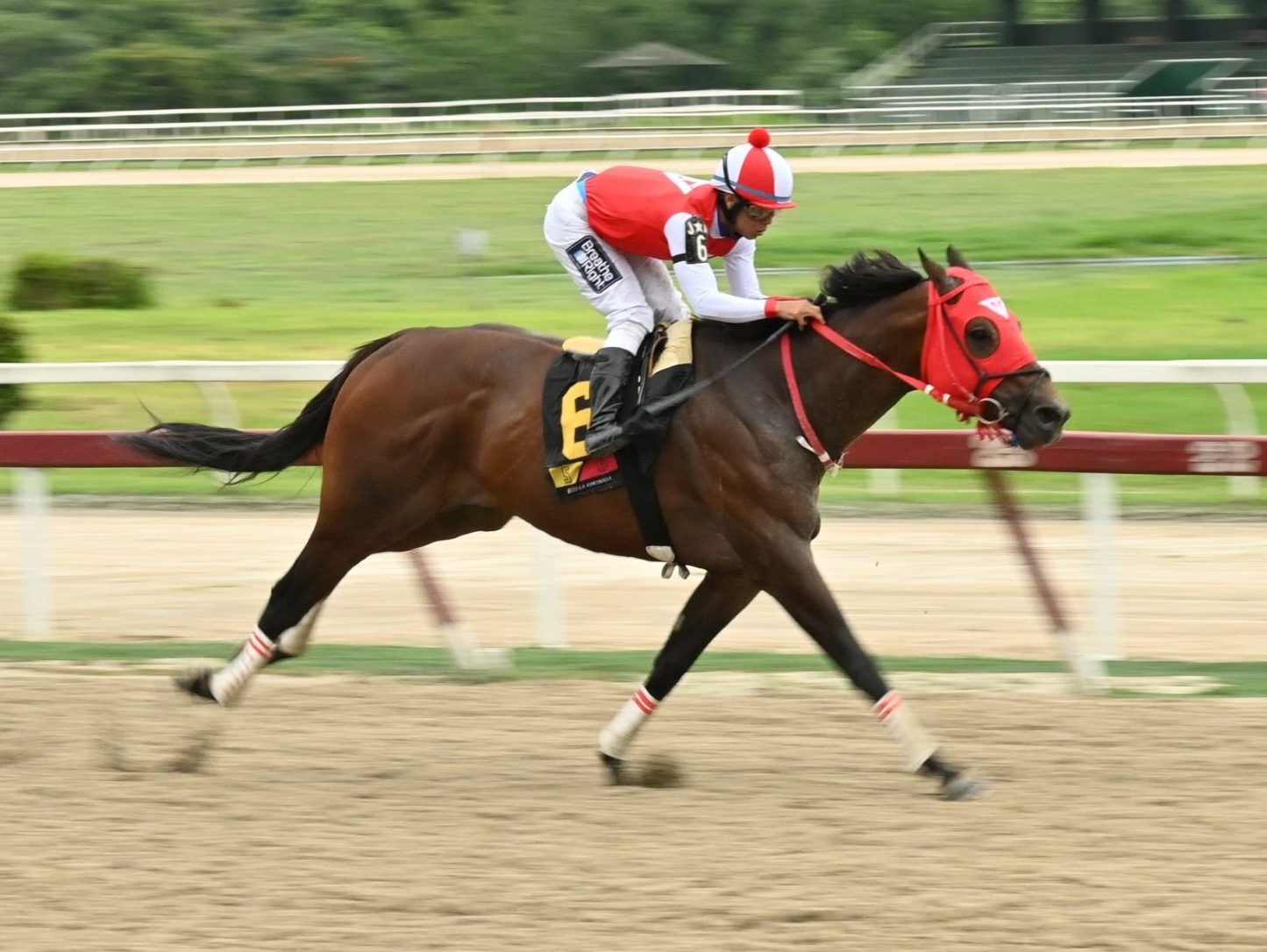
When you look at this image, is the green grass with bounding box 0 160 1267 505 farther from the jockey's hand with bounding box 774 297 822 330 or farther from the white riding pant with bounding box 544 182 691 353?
the jockey's hand with bounding box 774 297 822 330

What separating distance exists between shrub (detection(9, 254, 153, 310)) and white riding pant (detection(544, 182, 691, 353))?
12862mm

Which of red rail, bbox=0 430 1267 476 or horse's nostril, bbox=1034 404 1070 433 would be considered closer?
horse's nostril, bbox=1034 404 1070 433

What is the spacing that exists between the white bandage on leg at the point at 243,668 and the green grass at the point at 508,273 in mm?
4825

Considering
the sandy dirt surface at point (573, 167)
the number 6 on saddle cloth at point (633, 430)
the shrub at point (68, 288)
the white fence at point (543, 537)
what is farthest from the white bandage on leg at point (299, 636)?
the sandy dirt surface at point (573, 167)

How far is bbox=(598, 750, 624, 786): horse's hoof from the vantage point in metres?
5.34

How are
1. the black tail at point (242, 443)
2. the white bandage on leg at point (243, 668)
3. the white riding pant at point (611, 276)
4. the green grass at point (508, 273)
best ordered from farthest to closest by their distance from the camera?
the green grass at point (508, 273) < the black tail at point (242, 443) < the white bandage on leg at point (243, 668) < the white riding pant at point (611, 276)

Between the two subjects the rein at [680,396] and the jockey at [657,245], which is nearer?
the jockey at [657,245]

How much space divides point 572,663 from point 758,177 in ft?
7.99

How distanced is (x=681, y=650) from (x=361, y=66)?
116 ft

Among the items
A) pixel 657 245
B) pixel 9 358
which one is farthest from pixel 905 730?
pixel 9 358

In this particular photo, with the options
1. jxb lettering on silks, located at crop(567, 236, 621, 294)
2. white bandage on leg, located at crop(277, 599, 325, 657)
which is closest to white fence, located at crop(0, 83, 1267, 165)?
jxb lettering on silks, located at crop(567, 236, 621, 294)

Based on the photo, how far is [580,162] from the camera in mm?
26266

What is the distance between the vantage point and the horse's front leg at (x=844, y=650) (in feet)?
16.4

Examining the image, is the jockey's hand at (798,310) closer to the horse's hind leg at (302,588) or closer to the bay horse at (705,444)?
the bay horse at (705,444)
